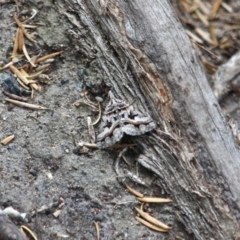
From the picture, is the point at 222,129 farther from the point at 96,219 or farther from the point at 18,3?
the point at 18,3

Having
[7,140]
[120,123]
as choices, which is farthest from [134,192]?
[7,140]

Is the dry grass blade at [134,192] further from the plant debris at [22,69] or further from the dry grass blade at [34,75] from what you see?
the dry grass blade at [34,75]

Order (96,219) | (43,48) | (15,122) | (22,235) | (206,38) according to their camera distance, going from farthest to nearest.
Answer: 1. (206,38)
2. (43,48)
3. (15,122)
4. (96,219)
5. (22,235)

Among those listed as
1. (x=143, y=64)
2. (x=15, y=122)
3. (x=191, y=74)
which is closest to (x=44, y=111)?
(x=15, y=122)

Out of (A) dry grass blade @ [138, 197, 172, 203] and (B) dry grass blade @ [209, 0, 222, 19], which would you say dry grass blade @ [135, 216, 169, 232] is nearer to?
(A) dry grass blade @ [138, 197, 172, 203]

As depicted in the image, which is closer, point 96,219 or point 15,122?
point 96,219

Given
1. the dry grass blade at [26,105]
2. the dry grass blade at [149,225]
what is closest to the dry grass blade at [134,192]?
the dry grass blade at [149,225]
